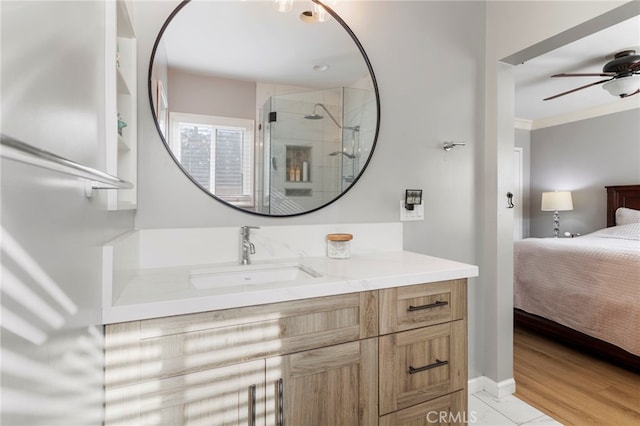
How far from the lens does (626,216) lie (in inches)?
160

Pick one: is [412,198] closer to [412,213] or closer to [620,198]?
[412,213]

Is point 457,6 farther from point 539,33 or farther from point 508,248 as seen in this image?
point 508,248

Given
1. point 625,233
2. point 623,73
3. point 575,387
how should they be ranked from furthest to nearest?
point 625,233
point 623,73
point 575,387

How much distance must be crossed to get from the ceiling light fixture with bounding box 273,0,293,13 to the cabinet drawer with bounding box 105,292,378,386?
1.34 meters

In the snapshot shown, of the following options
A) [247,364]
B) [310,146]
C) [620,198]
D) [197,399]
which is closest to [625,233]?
[620,198]

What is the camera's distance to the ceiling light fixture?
1.57 m

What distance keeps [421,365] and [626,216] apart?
4.33 metres

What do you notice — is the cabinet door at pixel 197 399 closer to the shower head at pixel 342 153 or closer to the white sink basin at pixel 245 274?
the white sink basin at pixel 245 274

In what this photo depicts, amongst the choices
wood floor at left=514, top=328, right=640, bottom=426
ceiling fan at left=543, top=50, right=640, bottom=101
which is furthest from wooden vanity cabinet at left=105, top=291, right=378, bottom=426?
ceiling fan at left=543, top=50, right=640, bottom=101

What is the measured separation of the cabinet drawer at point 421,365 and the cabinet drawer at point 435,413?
24 millimetres

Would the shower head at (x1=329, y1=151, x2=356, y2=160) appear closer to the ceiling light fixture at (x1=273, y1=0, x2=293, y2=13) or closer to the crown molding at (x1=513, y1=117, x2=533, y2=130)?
the ceiling light fixture at (x1=273, y1=0, x2=293, y2=13)

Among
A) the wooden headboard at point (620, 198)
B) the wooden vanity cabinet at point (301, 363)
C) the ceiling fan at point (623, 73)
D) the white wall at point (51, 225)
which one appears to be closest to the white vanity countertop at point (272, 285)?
the wooden vanity cabinet at point (301, 363)

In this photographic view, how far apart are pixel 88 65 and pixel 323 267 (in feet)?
3.36

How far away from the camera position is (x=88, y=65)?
845mm
